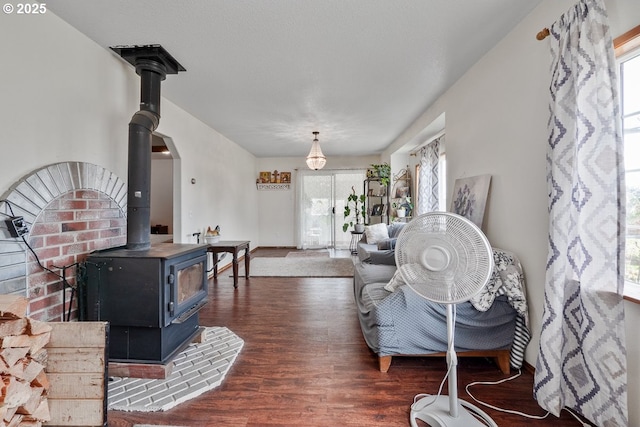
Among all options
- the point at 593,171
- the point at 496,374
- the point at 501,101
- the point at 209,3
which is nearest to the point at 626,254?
the point at 593,171

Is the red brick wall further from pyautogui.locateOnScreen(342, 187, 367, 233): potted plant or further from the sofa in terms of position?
pyautogui.locateOnScreen(342, 187, 367, 233): potted plant

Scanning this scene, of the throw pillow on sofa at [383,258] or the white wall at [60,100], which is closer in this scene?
the white wall at [60,100]

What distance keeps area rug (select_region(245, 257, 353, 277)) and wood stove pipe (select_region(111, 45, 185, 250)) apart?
2576 millimetres

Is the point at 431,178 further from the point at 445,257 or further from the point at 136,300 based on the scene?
the point at 136,300

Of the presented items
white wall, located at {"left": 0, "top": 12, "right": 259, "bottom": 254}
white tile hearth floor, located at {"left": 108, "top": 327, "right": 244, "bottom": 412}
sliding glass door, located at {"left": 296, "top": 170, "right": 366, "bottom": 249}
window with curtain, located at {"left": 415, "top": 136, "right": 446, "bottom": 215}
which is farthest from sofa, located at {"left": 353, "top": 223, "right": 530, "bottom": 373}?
Answer: sliding glass door, located at {"left": 296, "top": 170, "right": 366, "bottom": 249}

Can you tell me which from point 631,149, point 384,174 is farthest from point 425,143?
point 631,149

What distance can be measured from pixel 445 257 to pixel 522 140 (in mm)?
1222

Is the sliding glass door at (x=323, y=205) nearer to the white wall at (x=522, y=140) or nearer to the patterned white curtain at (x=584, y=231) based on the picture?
the white wall at (x=522, y=140)

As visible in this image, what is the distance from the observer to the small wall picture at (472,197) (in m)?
2.37

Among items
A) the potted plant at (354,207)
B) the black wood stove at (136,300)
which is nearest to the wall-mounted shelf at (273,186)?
the potted plant at (354,207)

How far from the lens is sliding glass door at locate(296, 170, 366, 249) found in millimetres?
7125

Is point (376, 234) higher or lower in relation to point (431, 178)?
lower

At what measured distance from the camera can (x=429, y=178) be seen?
4625 millimetres

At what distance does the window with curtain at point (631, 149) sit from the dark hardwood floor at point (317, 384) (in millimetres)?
892
